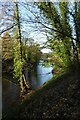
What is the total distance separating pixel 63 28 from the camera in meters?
6.95

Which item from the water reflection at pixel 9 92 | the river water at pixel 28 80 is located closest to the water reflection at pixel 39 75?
the river water at pixel 28 80

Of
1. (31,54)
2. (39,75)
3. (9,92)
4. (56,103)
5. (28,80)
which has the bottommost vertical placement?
(9,92)

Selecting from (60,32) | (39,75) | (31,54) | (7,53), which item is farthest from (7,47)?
(60,32)

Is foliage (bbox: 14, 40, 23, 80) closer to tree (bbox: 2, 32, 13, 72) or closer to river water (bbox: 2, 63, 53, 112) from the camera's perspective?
tree (bbox: 2, 32, 13, 72)

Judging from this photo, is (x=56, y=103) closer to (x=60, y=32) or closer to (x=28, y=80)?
→ (x=60, y=32)

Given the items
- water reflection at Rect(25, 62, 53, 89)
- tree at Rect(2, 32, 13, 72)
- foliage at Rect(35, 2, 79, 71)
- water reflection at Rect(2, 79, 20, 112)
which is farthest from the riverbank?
tree at Rect(2, 32, 13, 72)

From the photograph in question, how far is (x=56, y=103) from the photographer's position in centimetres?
609

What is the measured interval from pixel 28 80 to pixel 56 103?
4966 millimetres

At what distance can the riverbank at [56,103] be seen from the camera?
18.6 feet

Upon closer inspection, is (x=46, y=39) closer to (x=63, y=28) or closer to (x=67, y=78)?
(x=63, y=28)

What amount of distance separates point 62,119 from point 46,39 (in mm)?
2889

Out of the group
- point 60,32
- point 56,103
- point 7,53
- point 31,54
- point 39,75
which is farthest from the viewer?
point 39,75

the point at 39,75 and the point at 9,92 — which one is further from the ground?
the point at 39,75

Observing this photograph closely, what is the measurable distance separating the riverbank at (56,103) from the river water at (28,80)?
1.71 m
